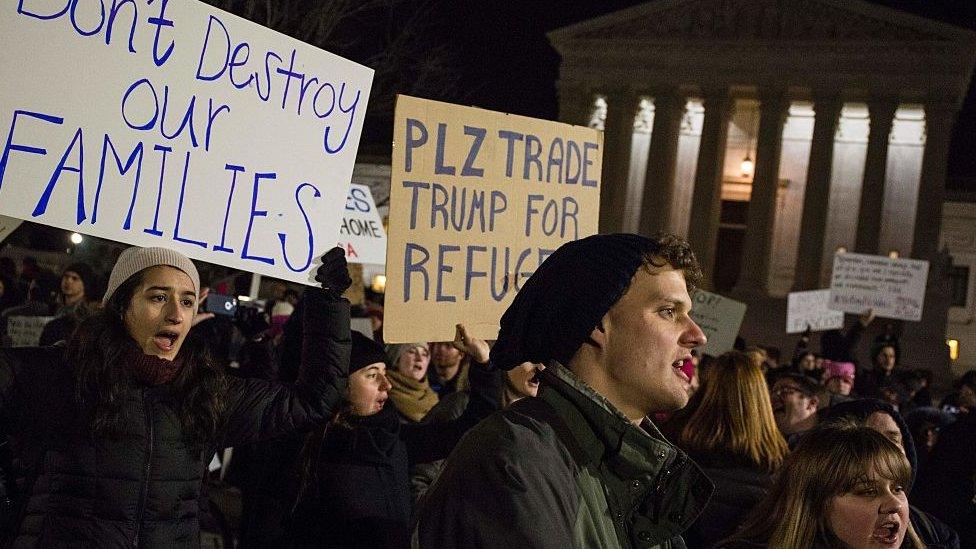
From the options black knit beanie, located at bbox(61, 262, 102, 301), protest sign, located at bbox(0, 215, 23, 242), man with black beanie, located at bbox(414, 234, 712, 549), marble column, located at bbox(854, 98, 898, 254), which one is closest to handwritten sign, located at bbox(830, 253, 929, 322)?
black knit beanie, located at bbox(61, 262, 102, 301)

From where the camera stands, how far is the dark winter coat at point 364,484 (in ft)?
13.0

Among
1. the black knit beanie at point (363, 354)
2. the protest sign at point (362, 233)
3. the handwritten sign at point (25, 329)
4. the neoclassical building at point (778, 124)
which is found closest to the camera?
the black knit beanie at point (363, 354)

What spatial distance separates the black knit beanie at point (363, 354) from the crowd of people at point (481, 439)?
0.5 inches

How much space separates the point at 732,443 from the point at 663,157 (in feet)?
120

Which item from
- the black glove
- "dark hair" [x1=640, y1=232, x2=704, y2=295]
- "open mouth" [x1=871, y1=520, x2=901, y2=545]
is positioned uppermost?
"dark hair" [x1=640, y1=232, x2=704, y2=295]

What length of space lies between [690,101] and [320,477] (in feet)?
126

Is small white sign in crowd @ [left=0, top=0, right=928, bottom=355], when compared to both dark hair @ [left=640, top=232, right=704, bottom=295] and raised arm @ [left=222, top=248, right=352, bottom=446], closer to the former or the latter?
raised arm @ [left=222, top=248, right=352, bottom=446]

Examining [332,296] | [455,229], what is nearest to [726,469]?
[455,229]

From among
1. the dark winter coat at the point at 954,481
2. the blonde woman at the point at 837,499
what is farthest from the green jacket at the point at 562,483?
the dark winter coat at the point at 954,481

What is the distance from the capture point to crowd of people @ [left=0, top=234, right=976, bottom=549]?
185cm

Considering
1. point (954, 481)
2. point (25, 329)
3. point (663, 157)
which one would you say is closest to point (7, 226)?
point (25, 329)

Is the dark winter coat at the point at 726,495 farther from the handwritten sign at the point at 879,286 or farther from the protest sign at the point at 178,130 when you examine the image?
the handwritten sign at the point at 879,286

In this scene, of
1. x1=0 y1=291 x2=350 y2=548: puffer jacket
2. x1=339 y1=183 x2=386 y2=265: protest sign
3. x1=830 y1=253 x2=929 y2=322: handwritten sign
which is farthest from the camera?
x1=830 y1=253 x2=929 y2=322: handwritten sign

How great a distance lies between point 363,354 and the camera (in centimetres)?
424
